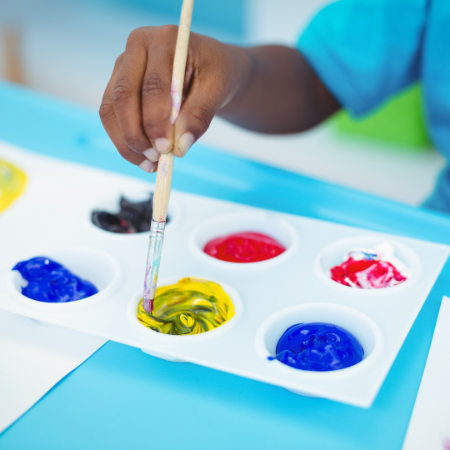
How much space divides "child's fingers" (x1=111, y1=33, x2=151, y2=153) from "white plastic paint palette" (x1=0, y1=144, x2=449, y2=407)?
0.15m

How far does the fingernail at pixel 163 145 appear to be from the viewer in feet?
1.74

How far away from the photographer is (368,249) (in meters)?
0.68

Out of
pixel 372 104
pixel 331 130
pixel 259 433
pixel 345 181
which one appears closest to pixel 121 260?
pixel 259 433

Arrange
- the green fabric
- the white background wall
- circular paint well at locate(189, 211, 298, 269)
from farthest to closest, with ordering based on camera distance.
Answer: the white background wall, the green fabric, circular paint well at locate(189, 211, 298, 269)

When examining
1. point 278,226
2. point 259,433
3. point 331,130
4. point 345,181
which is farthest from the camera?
point 331,130

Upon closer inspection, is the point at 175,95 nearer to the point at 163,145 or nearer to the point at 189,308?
the point at 163,145

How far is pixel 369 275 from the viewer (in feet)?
2.09

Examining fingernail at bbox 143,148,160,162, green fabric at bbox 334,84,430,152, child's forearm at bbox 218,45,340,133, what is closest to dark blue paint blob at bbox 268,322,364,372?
fingernail at bbox 143,148,160,162

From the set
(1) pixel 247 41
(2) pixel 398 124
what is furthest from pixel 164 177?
(1) pixel 247 41

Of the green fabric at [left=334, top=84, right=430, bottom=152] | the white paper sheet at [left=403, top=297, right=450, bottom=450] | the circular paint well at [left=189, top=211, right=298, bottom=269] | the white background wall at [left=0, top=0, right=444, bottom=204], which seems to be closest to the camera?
the white paper sheet at [left=403, top=297, right=450, bottom=450]

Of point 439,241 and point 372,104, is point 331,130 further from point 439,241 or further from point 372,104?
point 439,241

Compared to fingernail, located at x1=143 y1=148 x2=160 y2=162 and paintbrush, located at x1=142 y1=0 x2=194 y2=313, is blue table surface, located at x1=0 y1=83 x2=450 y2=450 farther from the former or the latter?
fingernail, located at x1=143 y1=148 x2=160 y2=162

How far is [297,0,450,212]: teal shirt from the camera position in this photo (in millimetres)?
941

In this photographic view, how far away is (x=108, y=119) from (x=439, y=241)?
44 cm
